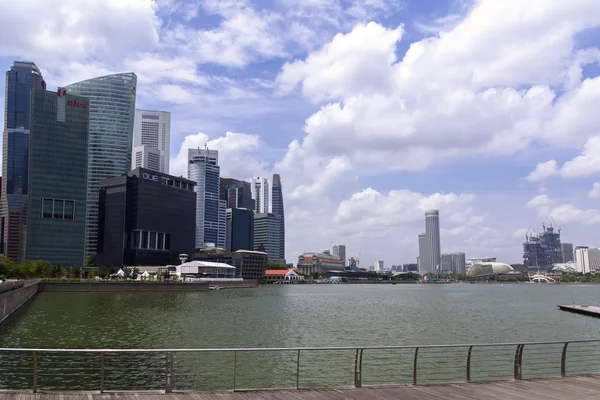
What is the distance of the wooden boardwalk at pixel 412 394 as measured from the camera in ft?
51.1

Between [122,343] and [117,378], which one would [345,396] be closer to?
[117,378]

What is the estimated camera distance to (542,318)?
8031cm

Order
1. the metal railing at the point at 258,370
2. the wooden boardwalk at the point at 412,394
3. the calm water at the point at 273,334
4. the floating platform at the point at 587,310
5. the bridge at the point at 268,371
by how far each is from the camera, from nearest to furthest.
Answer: the wooden boardwalk at the point at 412,394 → the bridge at the point at 268,371 → the metal railing at the point at 258,370 → the calm water at the point at 273,334 → the floating platform at the point at 587,310

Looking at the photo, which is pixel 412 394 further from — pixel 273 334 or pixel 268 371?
pixel 273 334

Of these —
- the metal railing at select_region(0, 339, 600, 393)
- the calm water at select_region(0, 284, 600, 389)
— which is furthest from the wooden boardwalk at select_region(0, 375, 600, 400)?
the metal railing at select_region(0, 339, 600, 393)

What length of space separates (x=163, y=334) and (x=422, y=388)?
1628 inches

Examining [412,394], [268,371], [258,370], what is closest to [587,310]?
[268,371]

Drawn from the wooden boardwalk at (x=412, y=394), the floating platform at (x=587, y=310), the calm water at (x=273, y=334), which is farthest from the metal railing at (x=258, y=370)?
the floating platform at (x=587, y=310)

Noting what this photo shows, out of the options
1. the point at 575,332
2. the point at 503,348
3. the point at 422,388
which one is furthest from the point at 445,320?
the point at 422,388

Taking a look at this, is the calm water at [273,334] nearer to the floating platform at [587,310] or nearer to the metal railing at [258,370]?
the metal railing at [258,370]

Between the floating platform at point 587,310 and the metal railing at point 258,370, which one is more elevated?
the metal railing at point 258,370

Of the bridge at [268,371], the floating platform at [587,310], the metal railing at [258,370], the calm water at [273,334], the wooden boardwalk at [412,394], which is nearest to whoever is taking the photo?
the wooden boardwalk at [412,394]

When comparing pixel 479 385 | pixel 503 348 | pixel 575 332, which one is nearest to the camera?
pixel 479 385

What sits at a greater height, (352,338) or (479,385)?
(479,385)
